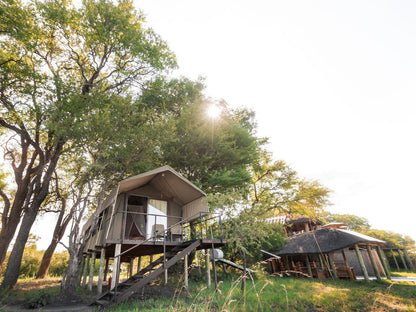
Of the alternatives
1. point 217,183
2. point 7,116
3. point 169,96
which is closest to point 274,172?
point 217,183

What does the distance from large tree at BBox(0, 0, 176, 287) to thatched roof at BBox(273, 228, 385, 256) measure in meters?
18.1

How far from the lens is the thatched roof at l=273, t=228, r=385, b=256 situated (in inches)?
630

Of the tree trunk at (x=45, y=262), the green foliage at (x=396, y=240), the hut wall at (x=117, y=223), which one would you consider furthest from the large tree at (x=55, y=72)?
the green foliage at (x=396, y=240)

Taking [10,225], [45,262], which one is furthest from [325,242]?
[45,262]

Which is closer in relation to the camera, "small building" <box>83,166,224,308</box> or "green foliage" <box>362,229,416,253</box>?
"small building" <box>83,166,224,308</box>

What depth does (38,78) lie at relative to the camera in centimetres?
1300

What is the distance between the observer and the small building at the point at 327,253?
51.9 feet

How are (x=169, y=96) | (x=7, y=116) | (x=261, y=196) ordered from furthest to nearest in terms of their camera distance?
(x=261, y=196), (x=169, y=96), (x=7, y=116)

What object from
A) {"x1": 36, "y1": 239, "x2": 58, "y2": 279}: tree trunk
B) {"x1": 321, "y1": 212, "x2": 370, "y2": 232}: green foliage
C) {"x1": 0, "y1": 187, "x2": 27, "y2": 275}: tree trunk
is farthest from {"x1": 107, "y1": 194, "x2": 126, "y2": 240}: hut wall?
{"x1": 321, "y1": 212, "x2": 370, "y2": 232}: green foliage

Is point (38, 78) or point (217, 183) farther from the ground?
point (38, 78)

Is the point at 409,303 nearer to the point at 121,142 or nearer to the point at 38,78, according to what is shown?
the point at 121,142

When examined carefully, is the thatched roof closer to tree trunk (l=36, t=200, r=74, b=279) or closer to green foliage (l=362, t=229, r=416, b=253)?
green foliage (l=362, t=229, r=416, b=253)

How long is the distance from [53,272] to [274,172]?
89.6 ft

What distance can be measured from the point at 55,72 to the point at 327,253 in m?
24.8
